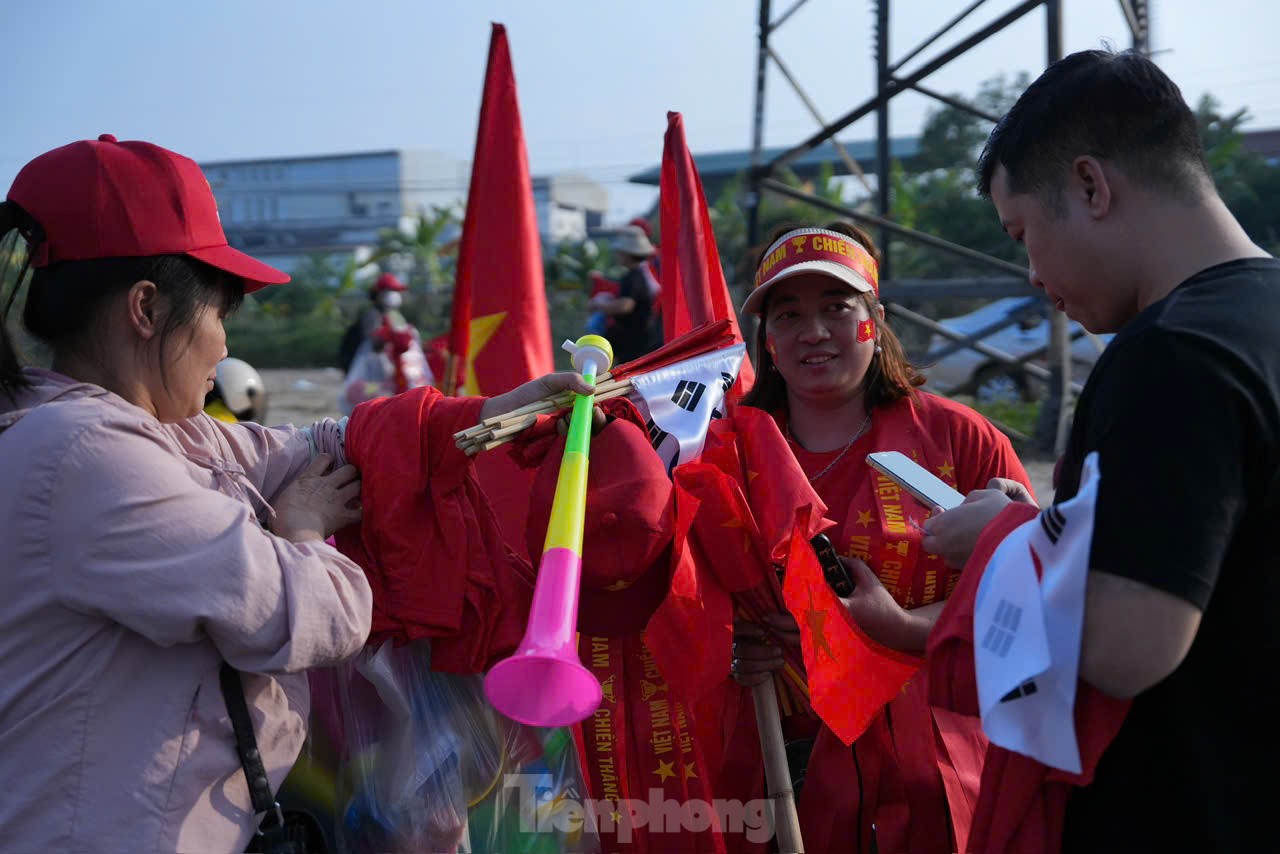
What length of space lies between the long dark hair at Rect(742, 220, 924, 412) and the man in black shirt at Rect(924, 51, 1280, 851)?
3.36ft

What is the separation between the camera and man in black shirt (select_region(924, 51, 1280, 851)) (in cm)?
118

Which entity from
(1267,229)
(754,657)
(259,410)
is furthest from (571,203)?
(754,657)

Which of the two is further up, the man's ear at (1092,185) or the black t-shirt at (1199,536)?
the man's ear at (1092,185)

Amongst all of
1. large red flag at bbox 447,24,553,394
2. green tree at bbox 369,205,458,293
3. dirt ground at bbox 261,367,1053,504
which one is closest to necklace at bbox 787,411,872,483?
large red flag at bbox 447,24,553,394

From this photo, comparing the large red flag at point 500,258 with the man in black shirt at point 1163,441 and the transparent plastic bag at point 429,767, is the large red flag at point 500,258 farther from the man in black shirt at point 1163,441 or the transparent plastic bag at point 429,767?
the man in black shirt at point 1163,441

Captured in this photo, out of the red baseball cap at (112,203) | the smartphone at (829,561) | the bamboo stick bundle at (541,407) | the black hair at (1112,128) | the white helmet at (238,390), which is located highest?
the black hair at (1112,128)

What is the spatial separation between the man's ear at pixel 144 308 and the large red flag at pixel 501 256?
189 cm

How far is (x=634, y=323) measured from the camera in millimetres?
8828

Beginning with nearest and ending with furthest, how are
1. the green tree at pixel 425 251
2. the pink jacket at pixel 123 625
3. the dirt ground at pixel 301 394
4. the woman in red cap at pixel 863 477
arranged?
the pink jacket at pixel 123 625
the woman in red cap at pixel 863 477
the dirt ground at pixel 301 394
the green tree at pixel 425 251

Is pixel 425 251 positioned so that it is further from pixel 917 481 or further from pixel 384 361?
pixel 917 481

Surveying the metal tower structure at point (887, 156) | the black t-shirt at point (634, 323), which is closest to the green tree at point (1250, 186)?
the metal tower structure at point (887, 156)

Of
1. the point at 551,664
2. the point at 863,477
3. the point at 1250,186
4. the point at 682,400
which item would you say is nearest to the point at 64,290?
the point at 551,664

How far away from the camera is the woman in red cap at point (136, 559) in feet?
4.86

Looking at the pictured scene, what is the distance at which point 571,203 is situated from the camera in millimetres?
55438
